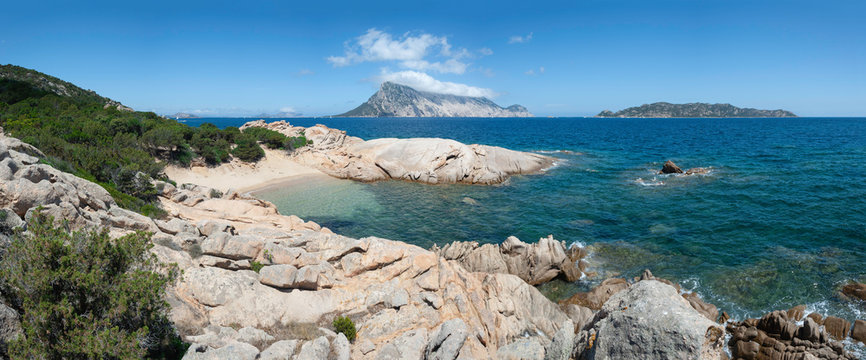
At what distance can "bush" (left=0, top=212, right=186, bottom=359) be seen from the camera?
689cm

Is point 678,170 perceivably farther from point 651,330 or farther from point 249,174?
point 249,174

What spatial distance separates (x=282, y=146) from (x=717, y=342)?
53.2 m

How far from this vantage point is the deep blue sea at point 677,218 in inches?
A: 809

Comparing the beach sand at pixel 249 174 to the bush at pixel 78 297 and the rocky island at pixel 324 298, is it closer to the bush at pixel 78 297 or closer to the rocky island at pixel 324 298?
the rocky island at pixel 324 298

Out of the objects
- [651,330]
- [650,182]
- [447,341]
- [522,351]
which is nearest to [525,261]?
[522,351]

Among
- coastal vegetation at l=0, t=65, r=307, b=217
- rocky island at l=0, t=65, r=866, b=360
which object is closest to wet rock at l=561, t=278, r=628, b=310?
rocky island at l=0, t=65, r=866, b=360

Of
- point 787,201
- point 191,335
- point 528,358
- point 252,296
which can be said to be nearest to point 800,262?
point 787,201

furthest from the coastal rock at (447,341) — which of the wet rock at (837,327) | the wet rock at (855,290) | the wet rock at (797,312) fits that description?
the wet rock at (855,290)

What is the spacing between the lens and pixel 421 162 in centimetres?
4809

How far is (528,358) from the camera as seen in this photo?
11891 millimetres

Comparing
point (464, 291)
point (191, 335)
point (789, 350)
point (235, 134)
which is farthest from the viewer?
point (235, 134)

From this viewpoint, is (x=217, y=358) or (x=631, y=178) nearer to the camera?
(x=217, y=358)

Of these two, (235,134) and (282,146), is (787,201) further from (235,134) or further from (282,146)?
(235,134)

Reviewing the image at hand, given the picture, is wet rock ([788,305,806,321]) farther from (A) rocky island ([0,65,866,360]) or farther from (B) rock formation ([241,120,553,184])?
(B) rock formation ([241,120,553,184])
